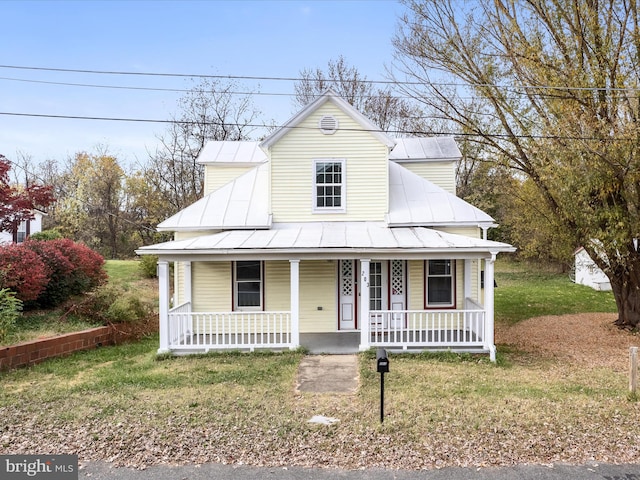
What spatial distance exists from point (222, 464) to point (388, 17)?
49.8 ft

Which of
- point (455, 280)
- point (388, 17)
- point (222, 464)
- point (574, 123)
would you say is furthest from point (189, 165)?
point (222, 464)

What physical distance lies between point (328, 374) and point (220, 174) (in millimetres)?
9230

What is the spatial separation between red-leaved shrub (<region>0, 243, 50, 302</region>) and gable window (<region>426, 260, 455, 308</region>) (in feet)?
36.5

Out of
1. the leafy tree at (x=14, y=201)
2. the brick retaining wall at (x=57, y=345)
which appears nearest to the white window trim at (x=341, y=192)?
the brick retaining wall at (x=57, y=345)

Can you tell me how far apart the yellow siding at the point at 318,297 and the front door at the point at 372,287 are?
0.80 feet

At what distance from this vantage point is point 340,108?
12.2 m

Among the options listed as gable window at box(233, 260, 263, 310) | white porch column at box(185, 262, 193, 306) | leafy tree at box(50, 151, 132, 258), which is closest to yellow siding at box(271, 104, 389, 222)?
gable window at box(233, 260, 263, 310)

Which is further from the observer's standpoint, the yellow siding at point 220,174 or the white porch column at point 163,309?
the yellow siding at point 220,174

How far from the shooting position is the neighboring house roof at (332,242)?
10.0m

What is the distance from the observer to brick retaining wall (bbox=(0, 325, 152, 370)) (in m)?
9.17

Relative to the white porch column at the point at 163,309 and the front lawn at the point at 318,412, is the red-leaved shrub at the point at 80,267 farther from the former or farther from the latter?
the white porch column at the point at 163,309

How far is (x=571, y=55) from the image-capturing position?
40.0ft

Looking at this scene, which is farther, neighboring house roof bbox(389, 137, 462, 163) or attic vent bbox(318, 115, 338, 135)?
neighboring house roof bbox(389, 137, 462, 163)

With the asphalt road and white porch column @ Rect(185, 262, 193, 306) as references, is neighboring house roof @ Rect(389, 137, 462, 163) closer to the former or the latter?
white porch column @ Rect(185, 262, 193, 306)
